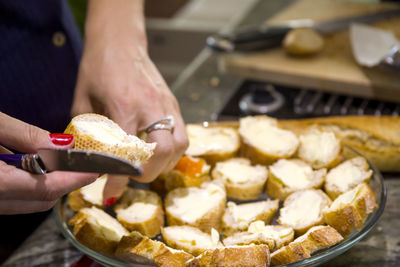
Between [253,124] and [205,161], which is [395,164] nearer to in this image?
[253,124]

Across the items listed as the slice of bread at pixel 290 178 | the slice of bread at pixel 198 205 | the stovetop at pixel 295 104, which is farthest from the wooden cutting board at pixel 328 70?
the slice of bread at pixel 198 205

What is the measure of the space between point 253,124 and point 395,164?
1.31 feet

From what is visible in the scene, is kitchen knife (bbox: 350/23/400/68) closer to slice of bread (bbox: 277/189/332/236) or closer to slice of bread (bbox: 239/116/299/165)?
slice of bread (bbox: 239/116/299/165)

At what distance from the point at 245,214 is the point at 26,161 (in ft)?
1.61

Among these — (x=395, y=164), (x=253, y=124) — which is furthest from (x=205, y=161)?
(x=395, y=164)

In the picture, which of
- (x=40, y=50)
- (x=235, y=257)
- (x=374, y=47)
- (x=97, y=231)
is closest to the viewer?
(x=235, y=257)

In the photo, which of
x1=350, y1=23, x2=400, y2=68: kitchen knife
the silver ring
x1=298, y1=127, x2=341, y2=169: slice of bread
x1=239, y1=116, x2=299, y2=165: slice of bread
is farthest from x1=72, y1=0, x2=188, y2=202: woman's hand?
x1=350, y1=23, x2=400, y2=68: kitchen knife

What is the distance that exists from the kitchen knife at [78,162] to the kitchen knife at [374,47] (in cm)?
132

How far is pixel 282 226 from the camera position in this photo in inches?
34.5

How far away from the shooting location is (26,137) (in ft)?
1.90

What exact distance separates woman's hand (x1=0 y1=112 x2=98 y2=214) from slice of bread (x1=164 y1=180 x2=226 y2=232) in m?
0.33

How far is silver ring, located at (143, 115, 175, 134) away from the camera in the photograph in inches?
34.0

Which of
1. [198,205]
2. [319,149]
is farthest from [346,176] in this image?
[198,205]

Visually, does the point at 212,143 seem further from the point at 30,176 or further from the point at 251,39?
the point at 251,39
